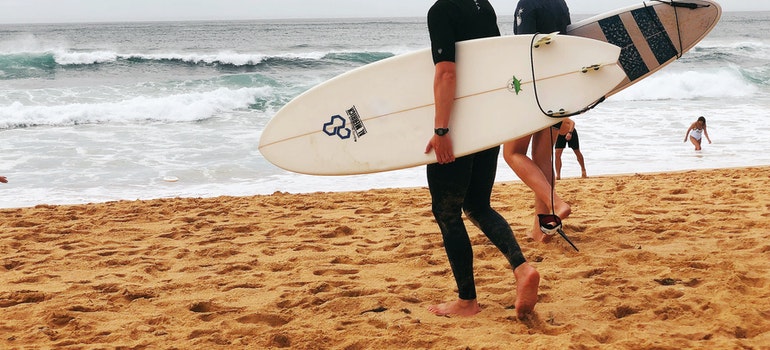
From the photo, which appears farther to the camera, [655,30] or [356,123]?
[655,30]

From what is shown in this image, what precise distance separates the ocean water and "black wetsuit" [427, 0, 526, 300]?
4.77m

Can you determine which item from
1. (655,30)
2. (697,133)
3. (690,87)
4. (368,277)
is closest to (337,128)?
(368,277)

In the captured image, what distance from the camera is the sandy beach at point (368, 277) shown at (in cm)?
282

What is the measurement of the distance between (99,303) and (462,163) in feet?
6.24

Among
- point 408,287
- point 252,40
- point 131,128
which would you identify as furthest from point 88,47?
point 408,287

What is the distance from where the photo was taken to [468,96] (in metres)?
2.98

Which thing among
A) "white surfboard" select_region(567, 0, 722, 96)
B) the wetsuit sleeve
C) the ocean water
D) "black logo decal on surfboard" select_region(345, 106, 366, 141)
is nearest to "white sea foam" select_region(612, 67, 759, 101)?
the ocean water

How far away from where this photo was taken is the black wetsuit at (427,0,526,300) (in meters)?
2.73

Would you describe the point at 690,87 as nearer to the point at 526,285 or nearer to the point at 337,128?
the point at 337,128

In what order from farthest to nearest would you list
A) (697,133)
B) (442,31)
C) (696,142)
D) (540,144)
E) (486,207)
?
1. (697,133)
2. (696,142)
3. (540,144)
4. (486,207)
5. (442,31)

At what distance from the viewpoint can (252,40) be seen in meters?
36.2

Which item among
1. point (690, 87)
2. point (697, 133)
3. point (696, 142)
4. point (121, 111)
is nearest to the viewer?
point (696, 142)

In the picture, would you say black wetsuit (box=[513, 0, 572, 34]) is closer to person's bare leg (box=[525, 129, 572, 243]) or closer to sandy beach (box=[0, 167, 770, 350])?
person's bare leg (box=[525, 129, 572, 243])

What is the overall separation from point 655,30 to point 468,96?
1.62 m
